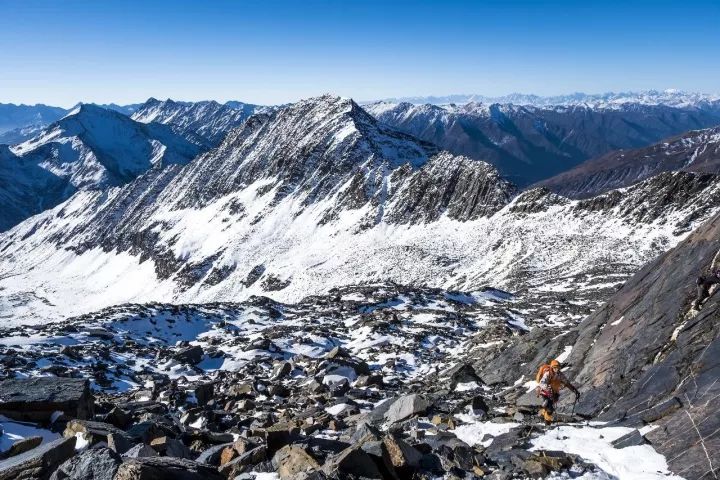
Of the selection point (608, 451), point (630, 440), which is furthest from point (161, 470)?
point (630, 440)

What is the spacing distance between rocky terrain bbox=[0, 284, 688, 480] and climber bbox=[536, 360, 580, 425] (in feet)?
2.07

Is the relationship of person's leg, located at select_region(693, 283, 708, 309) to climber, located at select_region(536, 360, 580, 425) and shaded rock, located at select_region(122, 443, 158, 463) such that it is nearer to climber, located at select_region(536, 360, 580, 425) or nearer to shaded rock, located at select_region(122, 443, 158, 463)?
climber, located at select_region(536, 360, 580, 425)

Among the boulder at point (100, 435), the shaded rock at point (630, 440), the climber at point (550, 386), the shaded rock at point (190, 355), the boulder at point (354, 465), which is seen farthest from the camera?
the shaded rock at point (190, 355)

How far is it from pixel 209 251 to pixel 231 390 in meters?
97.2

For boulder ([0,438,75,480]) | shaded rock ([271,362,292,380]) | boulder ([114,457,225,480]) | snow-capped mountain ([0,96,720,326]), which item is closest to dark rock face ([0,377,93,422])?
boulder ([0,438,75,480])

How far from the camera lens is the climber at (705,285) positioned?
1425 centimetres

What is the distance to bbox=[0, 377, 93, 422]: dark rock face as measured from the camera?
14641 millimetres

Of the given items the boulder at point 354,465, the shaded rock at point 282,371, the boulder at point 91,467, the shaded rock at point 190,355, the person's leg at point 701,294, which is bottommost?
the shaded rock at point 190,355

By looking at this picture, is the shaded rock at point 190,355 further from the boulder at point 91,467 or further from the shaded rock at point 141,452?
the boulder at point 91,467

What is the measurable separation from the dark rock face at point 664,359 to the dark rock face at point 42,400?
50.0 feet

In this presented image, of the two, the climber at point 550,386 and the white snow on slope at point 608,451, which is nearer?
the white snow on slope at point 608,451

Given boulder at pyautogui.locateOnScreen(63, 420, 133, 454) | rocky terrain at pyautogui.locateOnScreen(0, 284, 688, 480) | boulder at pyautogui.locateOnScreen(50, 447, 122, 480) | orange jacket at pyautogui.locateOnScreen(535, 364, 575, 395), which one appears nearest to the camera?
boulder at pyautogui.locateOnScreen(50, 447, 122, 480)

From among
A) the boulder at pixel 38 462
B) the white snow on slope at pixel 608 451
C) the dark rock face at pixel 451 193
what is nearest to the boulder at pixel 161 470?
the boulder at pixel 38 462

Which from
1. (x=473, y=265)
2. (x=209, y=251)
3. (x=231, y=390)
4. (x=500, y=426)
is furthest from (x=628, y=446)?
(x=209, y=251)
